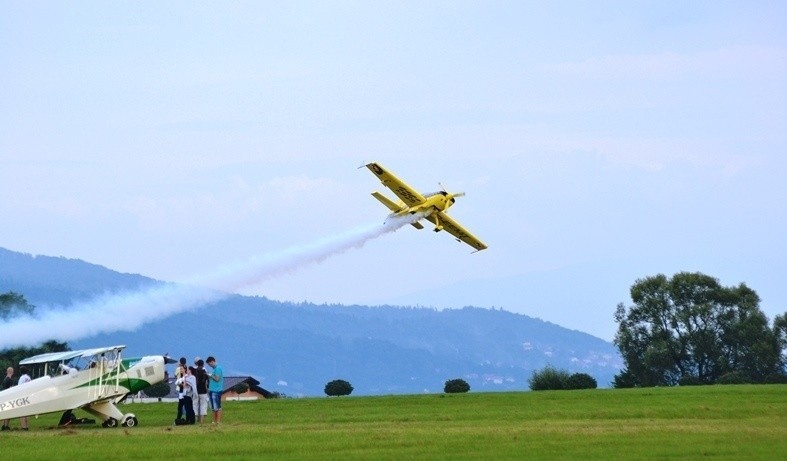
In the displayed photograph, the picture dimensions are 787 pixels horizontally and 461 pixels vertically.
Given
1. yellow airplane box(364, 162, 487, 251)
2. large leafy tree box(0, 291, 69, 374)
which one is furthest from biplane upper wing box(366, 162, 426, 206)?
large leafy tree box(0, 291, 69, 374)

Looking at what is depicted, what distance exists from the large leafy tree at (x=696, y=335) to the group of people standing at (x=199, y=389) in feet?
256

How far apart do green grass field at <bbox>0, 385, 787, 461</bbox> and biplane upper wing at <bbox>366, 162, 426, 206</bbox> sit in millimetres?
16502

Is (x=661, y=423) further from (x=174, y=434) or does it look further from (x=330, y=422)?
(x=174, y=434)

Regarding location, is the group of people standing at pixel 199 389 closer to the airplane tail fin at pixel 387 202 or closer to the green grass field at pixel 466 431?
the green grass field at pixel 466 431

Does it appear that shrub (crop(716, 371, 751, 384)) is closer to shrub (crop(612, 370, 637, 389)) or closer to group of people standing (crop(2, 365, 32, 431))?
shrub (crop(612, 370, 637, 389))

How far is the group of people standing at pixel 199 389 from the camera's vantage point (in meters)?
40.2

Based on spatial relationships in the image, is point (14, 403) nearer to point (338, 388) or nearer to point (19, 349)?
point (338, 388)

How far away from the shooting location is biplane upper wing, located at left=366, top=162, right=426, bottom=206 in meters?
63.9

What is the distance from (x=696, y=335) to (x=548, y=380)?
46129 mm

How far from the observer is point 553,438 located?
3077 cm

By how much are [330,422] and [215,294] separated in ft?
65.4

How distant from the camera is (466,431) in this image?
33.6m

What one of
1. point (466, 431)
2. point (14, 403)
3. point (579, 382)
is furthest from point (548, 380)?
point (466, 431)

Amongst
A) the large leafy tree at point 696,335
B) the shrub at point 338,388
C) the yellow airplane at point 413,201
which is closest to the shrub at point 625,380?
the large leafy tree at point 696,335
